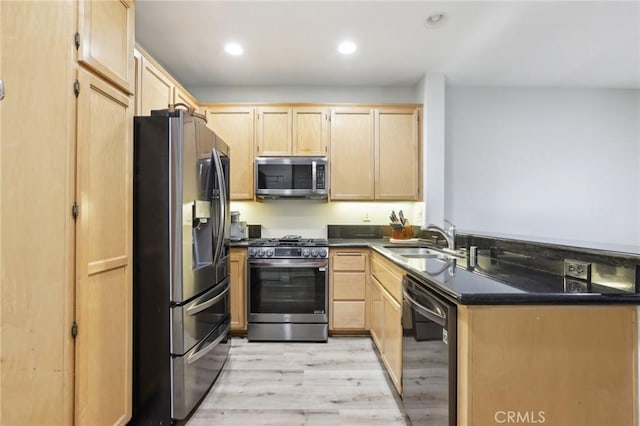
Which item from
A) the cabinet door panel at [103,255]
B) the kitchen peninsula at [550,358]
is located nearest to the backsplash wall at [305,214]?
the cabinet door panel at [103,255]

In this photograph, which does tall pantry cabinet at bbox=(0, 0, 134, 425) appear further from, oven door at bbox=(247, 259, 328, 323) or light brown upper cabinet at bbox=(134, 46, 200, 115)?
oven door at bbox=(247, 259, 328, 323)

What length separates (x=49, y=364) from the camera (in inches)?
49.1

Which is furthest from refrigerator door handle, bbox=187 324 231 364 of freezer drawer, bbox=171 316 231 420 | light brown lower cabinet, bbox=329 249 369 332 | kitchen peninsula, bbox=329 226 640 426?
kitchen peninsula, bbox=329 226 640 426

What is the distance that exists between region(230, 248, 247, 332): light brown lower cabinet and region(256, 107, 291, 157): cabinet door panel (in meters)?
1.13

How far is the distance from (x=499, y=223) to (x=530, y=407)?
2942mm

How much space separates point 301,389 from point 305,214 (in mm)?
1963

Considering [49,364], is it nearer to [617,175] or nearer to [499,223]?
[499,223]

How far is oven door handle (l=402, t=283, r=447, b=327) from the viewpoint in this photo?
1.24 m

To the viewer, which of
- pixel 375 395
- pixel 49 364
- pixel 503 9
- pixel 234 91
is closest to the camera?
pixel 49 364

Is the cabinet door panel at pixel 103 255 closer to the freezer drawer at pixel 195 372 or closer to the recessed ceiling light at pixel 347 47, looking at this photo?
the freezer drawer at pixel 195 372

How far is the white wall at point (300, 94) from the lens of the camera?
358 centimetres

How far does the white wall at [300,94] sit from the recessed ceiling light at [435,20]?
1211 mm

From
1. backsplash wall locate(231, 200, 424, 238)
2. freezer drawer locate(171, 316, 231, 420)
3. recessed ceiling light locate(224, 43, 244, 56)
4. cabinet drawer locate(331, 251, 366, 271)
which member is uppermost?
recessed ceiling light locate(224, 43, 244, 56)

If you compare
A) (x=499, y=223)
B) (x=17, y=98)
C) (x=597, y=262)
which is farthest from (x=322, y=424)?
(x=499, y=223)
